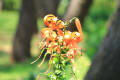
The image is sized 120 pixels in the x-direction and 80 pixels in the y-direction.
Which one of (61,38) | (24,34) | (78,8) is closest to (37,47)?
(24,34)

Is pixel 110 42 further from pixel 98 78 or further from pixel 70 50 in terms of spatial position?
pixel 70 50

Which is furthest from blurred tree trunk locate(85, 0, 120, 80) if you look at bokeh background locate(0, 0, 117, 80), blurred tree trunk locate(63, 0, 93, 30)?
blurred tree trunk locate(63, 0, 93, 30)

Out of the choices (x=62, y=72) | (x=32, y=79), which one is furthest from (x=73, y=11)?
(x=62, y=72)

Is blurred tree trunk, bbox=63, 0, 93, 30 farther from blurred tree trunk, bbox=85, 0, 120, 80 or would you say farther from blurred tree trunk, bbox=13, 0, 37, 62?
blurred tree trunk, bbox=13, 0, 37, 62

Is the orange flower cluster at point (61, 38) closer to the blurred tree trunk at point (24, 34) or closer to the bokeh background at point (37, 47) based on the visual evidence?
the bokeh background at point (37, 47)

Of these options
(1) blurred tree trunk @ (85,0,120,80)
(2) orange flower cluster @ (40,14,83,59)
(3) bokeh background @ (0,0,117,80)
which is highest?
(3) bokeh background @ (0,0,117,80)

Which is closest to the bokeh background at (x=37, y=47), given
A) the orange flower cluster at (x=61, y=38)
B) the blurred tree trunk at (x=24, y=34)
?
the orange flower cluster at (x=61, y=38)

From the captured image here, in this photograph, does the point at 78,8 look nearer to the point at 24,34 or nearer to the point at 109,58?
the point at 109,58
